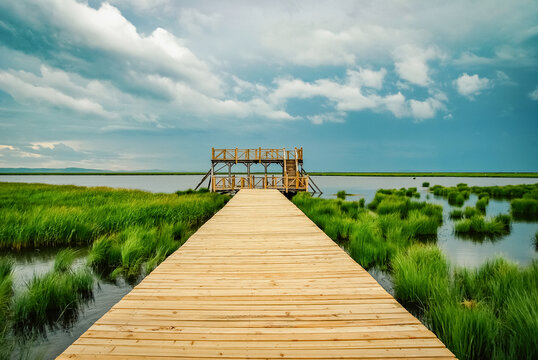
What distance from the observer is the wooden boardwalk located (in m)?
2.13

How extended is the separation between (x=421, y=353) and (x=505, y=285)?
315cm

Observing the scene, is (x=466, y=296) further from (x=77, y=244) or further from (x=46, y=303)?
(x=77, y=244)

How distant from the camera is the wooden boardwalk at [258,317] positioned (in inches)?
84.0

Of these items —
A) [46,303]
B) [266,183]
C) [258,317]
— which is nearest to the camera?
[258,317]

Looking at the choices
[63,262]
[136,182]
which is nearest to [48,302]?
[63,262]

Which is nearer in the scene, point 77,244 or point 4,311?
point 4,311

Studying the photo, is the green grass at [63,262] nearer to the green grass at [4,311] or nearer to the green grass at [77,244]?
the green grass at [77,244]

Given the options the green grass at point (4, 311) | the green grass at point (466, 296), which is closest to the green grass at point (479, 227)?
the green grass at point (466, 296)

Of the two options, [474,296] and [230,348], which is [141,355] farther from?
[474,296]

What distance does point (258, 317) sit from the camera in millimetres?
2625

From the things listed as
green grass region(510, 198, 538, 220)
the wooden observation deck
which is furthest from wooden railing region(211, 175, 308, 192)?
green grass region(510, 198, 538, 220)

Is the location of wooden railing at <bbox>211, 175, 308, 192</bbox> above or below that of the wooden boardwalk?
above

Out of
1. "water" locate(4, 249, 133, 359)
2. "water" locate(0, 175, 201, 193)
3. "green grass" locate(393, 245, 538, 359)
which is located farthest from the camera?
"water" locate(0, 175, 201, 193)

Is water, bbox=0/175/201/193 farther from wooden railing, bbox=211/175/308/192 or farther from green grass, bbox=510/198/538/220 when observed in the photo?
green grass, bbox=510/198/538/220
